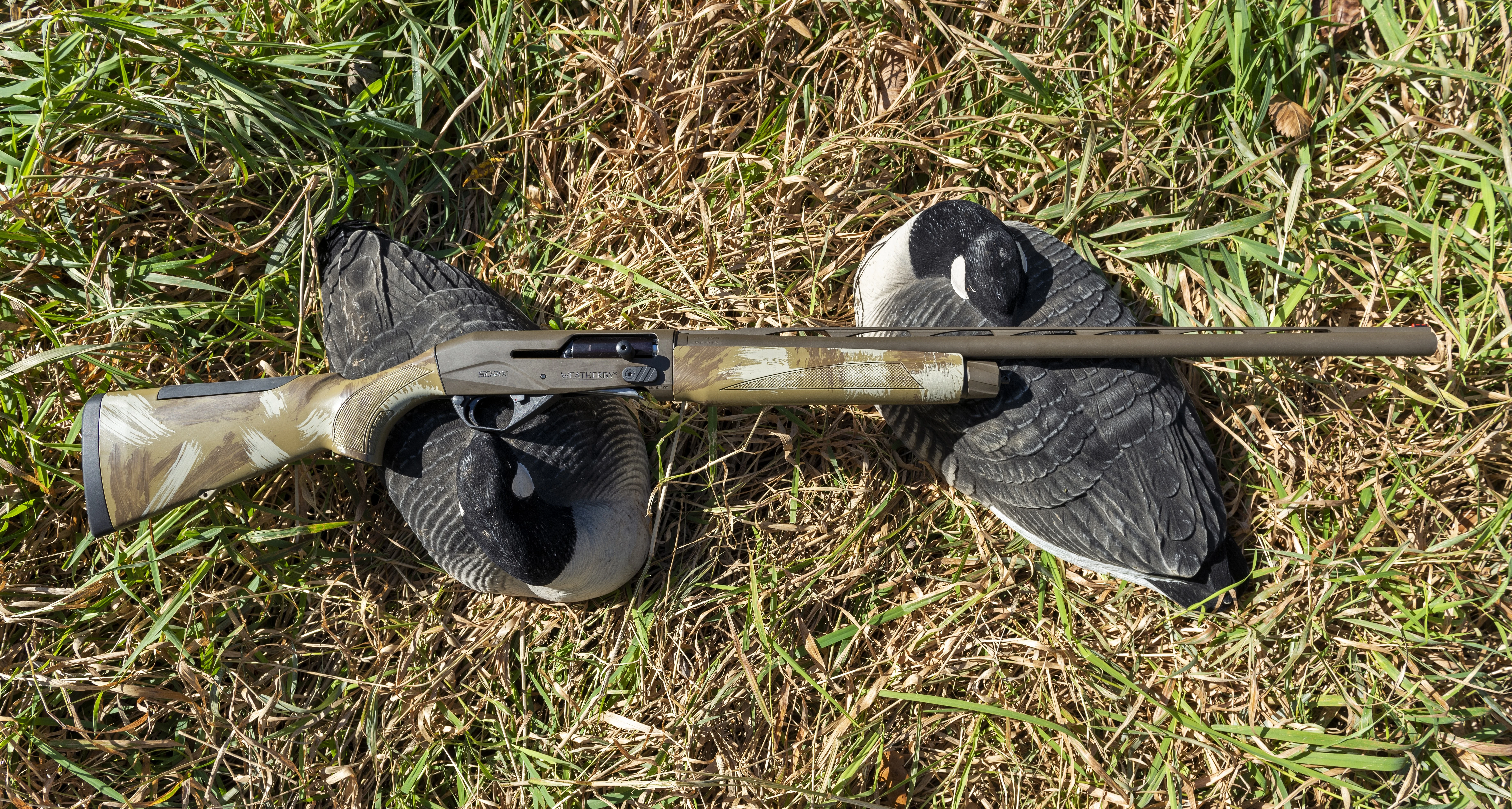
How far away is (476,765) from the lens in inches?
130

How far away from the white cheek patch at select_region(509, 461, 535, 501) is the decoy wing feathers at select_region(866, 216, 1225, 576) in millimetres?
1300

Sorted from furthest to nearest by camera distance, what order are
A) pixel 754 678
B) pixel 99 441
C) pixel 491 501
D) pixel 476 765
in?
pixel 476 765
pixel 754 678
pixel 99 441
pixel 491 501

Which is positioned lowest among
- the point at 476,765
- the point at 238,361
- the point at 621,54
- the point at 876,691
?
the point at 476,765

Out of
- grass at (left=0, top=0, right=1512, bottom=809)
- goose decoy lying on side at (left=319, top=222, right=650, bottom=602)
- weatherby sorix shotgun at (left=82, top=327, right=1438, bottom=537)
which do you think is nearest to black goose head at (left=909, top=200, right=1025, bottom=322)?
weatherby sorix shotgun at (left=82, top=327, right=1438, bottom=537)

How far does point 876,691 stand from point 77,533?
123 inches

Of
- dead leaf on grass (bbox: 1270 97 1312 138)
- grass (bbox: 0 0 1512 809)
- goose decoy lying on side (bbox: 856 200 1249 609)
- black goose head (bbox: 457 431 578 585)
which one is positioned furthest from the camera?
dead leaf on grass (bbox: 1270 97 1312 138)

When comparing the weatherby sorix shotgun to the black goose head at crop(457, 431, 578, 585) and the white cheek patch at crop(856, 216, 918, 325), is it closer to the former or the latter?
the black goose head at crop(457, 431, 578, 585)

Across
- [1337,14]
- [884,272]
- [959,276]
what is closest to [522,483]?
[884,272]

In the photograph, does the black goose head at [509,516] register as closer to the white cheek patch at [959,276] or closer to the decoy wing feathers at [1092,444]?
the decoy wing feathers at [1092,444]

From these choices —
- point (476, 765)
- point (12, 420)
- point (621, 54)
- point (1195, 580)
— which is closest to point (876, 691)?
point (1195, 580)

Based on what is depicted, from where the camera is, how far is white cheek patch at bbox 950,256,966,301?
2.71m

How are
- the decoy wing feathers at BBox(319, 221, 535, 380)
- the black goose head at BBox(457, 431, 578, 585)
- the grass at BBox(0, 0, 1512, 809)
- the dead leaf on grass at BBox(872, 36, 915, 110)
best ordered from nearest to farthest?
the black goose head at BBox(457, 431, 578, 585)
the decoy wing feathers at BBox(319, 221, 535, 380)
the grass at BBox(0, 0, 1512, 809)
the dead leaf on grass at BBox(872, 36, 915, 110)

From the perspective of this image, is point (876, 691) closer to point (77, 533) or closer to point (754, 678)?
point (754, 678)

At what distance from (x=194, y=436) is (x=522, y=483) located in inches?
42.0
